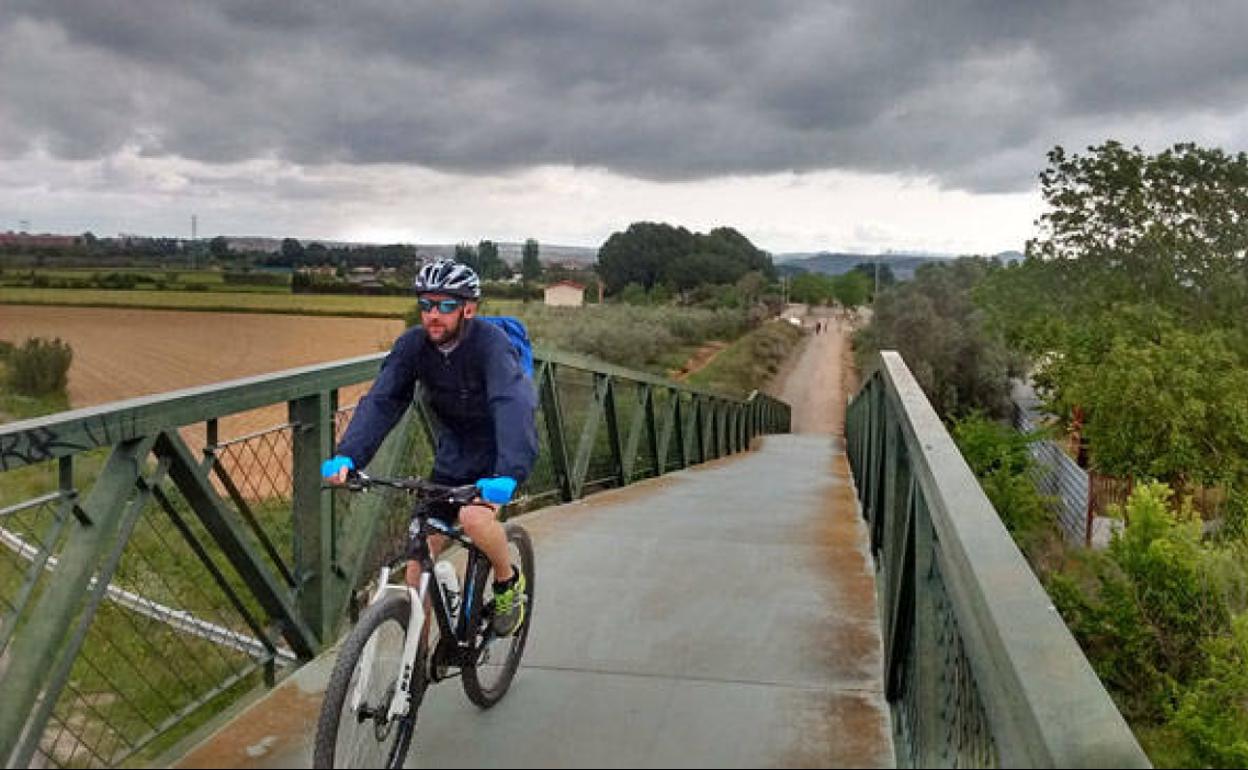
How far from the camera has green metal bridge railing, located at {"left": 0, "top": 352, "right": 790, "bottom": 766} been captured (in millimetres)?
2590

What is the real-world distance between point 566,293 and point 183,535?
A: 93.0 meters

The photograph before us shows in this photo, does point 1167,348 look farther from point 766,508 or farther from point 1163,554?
point 766,508

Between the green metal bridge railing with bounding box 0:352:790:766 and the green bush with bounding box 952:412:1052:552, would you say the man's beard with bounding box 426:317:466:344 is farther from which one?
the green bush with bounding box 952:412:1052:552

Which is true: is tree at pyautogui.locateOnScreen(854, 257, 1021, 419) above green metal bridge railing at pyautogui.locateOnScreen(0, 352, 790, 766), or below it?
below

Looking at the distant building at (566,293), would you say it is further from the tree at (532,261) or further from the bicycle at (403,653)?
the bicycle at (403,653)

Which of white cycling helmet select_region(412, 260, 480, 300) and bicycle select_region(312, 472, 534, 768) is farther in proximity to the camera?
white cycling helmet select_region(412, 260, 480, 300)

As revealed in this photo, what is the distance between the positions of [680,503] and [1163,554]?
12369 mm

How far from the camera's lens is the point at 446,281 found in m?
2.97

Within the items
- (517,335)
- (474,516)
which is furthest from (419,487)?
(517,335)

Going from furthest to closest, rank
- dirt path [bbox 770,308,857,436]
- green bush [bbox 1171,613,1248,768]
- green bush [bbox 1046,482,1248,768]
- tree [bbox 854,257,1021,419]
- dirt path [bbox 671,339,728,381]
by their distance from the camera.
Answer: dirt path [bbox 671,339,728,381] < tree [bbox 854,257,1021,419] < dirt path [bbox 770,308,857,436] < green bush [bbox 1046,482,1248,768] < green bush [bbox 1171,613,1248,768]

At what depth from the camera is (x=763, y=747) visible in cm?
314

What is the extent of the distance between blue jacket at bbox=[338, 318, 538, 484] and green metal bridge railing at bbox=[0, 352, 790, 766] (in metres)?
0.51

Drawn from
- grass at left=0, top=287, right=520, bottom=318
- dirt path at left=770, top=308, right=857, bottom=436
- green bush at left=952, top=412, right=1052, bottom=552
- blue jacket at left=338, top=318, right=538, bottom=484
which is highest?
blue jacket at left=338, top=318, right=538, bottom=484

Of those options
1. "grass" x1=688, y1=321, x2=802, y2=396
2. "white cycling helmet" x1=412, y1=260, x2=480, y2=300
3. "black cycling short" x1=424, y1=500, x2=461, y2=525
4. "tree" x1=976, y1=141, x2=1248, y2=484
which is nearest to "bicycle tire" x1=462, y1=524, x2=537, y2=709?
"black cycling short" x1=424, y1=500, x2=461, y2=525
